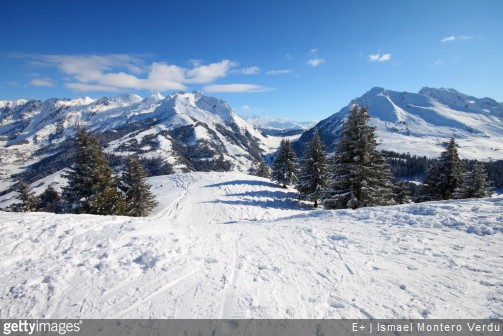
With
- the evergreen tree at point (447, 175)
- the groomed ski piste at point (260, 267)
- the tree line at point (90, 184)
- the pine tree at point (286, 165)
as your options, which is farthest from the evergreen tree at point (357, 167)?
the tree line at point (90, 184)

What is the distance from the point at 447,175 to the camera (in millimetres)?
26891

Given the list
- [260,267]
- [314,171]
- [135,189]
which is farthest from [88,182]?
[314,171]

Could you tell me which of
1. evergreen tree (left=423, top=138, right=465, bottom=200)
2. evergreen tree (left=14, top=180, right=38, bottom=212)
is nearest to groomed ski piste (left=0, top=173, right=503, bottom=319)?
evergreen tree (left=423, top=138, right=465, bottom=200)

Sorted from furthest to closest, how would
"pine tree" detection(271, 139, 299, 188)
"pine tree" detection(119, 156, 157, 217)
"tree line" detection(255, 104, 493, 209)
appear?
1. "pine tree" detection(271, 139, 299, 188)
2. "pine tree" detection(119, 156, 157, 217)
3. "tree line" detection(255, 104, 493, 209)

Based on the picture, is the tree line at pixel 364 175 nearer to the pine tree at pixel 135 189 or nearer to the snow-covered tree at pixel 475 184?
the snow-covered tree at pixel 475 184

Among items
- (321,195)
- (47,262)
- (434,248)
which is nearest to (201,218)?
(321,195)

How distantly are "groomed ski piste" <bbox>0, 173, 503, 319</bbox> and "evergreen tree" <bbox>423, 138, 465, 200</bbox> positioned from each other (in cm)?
1744

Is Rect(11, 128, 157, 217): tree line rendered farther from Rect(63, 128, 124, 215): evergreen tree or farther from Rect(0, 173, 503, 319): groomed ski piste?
Rect(0, 173, 503, 319): groomed ski piste

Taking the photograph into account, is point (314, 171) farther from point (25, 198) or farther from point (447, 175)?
point (25, 198)

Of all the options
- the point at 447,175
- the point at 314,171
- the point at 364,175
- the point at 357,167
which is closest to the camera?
the point at 357,167

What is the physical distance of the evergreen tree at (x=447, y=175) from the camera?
86.7 feet

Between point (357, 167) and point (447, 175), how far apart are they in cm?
1303

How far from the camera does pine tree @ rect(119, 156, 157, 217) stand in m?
31.0

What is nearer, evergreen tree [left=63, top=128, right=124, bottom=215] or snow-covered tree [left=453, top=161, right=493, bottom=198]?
evergreen tree [left=63, top=128, right=124, bottom=215]
